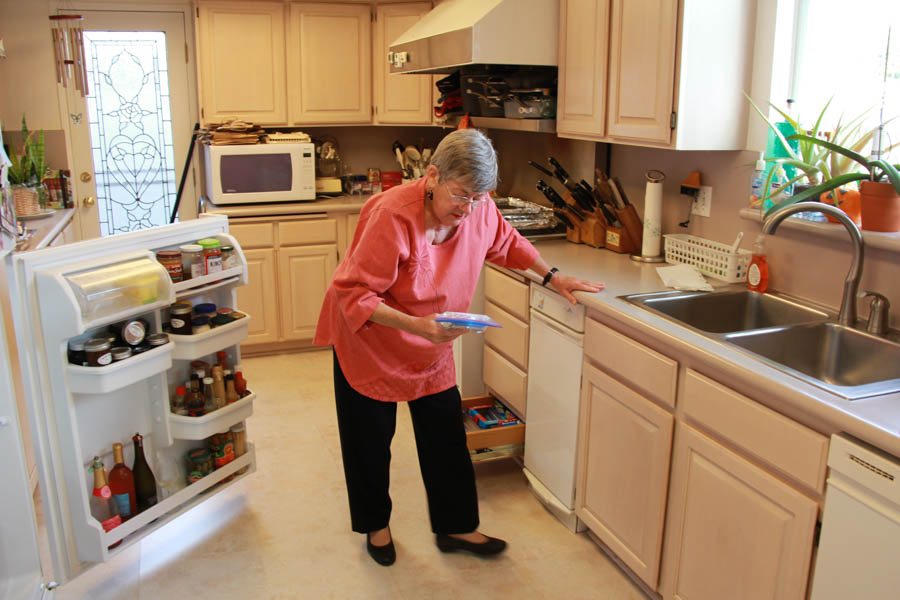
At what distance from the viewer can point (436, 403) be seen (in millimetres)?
2287

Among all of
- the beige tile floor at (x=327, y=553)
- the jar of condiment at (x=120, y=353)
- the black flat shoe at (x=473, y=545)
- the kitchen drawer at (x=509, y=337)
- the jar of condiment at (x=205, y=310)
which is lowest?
the beige tile floor at (x=327, y=553)

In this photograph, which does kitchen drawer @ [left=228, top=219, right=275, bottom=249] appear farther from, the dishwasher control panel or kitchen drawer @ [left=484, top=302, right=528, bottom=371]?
the dishwasher control panel

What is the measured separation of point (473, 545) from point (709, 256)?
1.23m

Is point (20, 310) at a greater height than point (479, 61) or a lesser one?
lesser

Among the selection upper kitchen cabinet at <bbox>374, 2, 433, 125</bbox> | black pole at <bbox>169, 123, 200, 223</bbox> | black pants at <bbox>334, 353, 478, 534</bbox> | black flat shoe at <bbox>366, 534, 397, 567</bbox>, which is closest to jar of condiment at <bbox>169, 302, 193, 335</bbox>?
black pants at <bbox>334, 353, 478, 534</bbox>

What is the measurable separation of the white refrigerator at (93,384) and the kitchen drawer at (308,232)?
1627mm

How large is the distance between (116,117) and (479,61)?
248 cm

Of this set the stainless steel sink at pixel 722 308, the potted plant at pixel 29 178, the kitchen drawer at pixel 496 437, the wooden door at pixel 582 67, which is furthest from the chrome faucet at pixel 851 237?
the potted plant at pixel 29 178

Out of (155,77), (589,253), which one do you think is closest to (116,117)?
(155,77)

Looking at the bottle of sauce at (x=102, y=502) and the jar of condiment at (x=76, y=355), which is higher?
the jar of condiment at (x=76, y=355)

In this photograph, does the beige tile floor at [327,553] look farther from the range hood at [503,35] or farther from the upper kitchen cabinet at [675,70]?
the range hood at [503,35]

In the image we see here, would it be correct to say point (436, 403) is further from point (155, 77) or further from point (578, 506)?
point (155, 77)

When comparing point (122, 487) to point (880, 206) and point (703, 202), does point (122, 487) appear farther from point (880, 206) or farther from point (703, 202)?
point (880, 206)

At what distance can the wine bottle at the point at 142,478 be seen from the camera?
2.36 m
